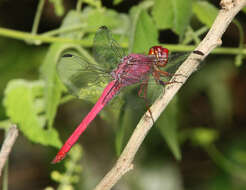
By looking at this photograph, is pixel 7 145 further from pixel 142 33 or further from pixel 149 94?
pixel 142 33

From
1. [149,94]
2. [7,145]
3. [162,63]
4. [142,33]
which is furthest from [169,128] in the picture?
[7,145]

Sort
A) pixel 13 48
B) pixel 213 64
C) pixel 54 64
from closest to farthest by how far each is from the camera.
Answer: pixel 54 64 < pixel 13 48 < pixel 213 64

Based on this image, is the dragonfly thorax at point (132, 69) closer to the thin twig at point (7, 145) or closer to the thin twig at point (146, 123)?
the thin twig at point (146, 123)

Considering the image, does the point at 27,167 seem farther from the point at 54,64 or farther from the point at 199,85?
the point at 54,64

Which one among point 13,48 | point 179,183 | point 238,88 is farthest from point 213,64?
point 13,48

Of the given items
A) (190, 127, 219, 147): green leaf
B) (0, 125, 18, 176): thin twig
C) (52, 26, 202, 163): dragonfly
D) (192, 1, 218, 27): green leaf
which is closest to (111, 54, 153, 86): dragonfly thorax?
(52, 26, 202, 163): dragonfly

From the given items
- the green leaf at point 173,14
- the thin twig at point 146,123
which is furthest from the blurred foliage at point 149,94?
the thin twig at point 146,123
